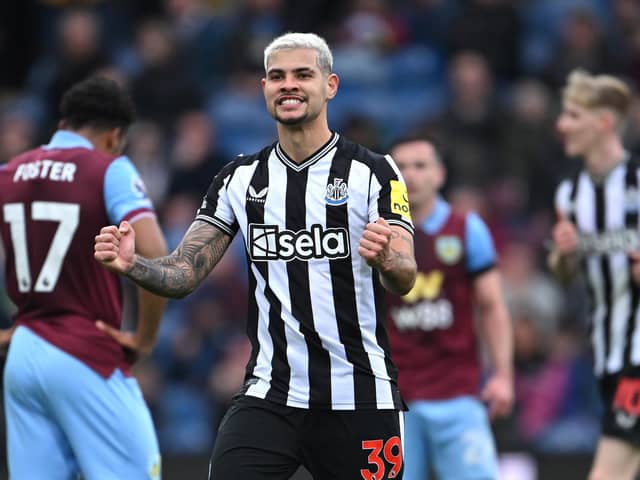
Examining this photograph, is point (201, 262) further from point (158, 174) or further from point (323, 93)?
point (158, 174)

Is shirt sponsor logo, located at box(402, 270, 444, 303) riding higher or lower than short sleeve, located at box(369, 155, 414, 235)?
lower

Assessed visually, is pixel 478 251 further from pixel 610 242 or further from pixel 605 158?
pixel 605 158

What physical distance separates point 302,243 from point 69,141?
1.57 meters

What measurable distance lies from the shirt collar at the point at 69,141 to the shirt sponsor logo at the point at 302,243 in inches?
52.6

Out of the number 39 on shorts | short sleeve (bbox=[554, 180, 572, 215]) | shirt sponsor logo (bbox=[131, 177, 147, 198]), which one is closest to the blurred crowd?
short sleeve (bbox=[554, 180, 572, 215])

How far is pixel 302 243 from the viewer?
5.22 m

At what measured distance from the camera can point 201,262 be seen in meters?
5.22

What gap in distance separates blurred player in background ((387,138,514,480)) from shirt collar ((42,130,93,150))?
2001 millimetres

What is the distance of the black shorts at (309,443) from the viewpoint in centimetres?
512

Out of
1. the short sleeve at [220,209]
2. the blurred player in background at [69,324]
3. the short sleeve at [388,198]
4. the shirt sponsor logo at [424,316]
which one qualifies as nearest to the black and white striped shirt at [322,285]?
the short sleeve at [388,198]

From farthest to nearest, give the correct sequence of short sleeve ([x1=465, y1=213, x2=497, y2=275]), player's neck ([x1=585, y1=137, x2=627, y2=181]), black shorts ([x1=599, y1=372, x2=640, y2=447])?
player's neck ([x1=585, y1=137, x2=627, y2=181]) → short sleeve ([x1=465, y1=213, x2=497, y2=275]) → black shorts ([x1=599, y1=372, x2=640, y2=447])

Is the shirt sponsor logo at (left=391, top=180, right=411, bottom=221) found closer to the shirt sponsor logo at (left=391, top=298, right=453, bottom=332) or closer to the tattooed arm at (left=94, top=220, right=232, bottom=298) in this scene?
the tattooed arm at (left=94, top=220, right=232, bottom=298)

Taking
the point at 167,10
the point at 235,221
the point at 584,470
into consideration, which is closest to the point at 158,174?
the point at 167,10

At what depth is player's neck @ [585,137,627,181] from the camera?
24.5ft
